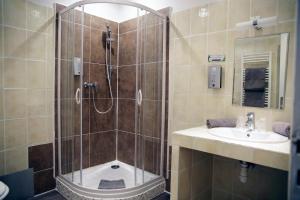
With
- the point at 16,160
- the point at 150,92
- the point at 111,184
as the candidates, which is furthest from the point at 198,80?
the point at 16,160

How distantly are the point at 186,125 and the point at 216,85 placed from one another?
1.83 ft

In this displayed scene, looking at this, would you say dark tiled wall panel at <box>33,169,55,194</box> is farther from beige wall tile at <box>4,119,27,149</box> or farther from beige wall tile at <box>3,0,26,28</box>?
beige wall tile at <box>3,0,26,28</box>

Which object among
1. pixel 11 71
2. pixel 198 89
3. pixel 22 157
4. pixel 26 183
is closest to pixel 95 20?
pixel 11 71

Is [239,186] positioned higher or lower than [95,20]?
lower

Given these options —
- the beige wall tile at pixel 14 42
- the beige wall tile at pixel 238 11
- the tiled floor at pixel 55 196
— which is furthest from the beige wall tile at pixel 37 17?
the beige wall tile at pixel 238 11

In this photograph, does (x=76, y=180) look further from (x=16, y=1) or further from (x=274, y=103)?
(x=274, y=103)

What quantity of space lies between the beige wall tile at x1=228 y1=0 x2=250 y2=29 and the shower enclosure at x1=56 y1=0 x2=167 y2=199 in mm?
746

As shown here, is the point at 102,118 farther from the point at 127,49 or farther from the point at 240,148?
the point at 240,148

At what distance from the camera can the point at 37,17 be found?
2.20m

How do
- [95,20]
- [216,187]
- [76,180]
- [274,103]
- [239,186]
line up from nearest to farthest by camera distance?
1. [274,103]
2. [239,186]
3. [216,187]
4. [76,180]
5. [95,20]

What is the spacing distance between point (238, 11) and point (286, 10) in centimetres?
37

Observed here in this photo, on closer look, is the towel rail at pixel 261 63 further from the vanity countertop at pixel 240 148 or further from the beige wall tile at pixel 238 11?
the vanity countertop at pixel 240 148

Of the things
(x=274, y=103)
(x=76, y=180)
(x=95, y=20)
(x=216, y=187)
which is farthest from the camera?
→ (x=95, y=20)

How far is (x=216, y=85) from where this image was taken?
1.98 metres
